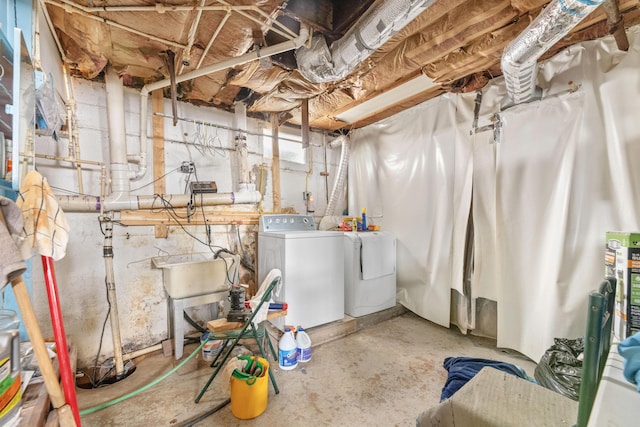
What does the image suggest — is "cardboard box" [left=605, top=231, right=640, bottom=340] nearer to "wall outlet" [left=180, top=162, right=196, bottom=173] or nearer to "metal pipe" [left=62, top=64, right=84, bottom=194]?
"wall outlet" [left=180, top=162, right=196, bottom=173]

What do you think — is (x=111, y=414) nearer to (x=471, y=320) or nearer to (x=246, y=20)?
(x=246, y=20)

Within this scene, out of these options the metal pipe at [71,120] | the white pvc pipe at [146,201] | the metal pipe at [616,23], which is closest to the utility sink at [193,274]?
the white pvc pipe at [146,201]

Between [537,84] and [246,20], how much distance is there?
92.9 inches

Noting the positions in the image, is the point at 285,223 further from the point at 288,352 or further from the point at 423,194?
the point at 423,194

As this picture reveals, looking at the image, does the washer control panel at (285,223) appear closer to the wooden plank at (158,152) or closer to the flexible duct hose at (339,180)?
the flexible duct hose at (339,180)

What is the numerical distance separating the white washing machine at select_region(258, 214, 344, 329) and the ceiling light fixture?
5.32 feet

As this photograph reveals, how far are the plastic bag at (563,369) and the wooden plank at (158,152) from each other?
321cm

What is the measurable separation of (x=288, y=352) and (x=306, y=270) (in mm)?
718

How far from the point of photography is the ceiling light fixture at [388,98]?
2.64 metres

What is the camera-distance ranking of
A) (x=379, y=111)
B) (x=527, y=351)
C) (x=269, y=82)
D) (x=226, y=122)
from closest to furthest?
(x=527, y=351)
(x=269, y=82)
(x=226, y=122)
(x=379, y=111)

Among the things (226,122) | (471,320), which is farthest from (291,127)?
(471,320)

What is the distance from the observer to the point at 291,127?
3617mm

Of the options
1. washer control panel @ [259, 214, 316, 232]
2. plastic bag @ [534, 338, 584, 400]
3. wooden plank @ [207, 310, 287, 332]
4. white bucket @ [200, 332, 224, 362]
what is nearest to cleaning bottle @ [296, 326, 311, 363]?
wooden plank @ [207, 310, 287, 332]

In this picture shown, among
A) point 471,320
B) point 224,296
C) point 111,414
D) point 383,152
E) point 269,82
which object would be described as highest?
point 269,82
